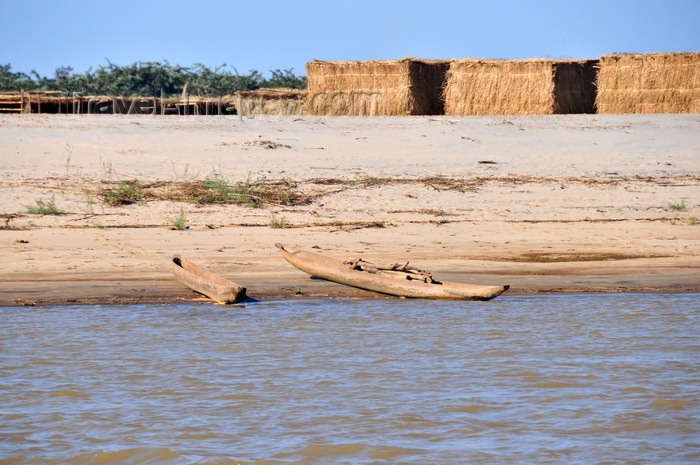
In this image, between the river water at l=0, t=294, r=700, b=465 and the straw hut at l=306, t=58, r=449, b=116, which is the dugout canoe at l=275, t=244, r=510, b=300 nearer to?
the river water at l=0, t=294, r=700, b=465

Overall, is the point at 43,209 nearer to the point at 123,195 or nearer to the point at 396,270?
the point at 123,195

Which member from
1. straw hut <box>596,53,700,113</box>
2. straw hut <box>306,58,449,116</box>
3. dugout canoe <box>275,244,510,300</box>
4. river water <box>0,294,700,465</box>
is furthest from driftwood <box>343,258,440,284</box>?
straw hut <box>596,53,700,113</box>

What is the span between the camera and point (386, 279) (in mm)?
7176

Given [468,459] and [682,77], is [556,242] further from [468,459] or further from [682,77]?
[682,77]

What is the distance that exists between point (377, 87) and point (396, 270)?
1423cm

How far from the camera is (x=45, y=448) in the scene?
3.94 meters

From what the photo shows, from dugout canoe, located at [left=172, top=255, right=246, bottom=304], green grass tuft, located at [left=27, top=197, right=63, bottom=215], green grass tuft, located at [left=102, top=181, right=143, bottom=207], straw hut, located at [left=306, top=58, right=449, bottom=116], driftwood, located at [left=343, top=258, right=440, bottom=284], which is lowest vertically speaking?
dugout canoe, located at [left=172, top=255, right=246, bottom=304]

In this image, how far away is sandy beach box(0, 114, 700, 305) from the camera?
26.1 feet

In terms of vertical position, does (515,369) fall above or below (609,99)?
below

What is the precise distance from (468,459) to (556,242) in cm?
581

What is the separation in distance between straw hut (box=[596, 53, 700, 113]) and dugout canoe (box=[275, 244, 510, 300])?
1491cm

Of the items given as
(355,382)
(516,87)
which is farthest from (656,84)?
(355,382)

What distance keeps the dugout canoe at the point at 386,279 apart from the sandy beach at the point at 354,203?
238mm

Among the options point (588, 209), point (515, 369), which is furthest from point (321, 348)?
point (588, 209)
